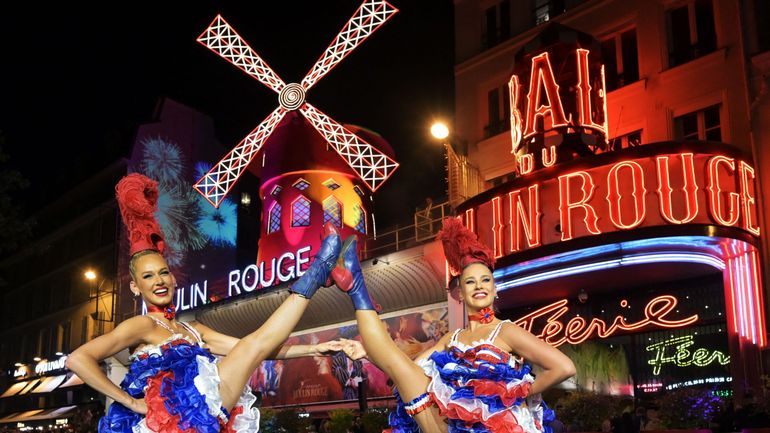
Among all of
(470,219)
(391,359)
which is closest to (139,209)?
A: (391,359)

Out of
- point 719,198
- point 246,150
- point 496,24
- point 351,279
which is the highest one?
point 496,24

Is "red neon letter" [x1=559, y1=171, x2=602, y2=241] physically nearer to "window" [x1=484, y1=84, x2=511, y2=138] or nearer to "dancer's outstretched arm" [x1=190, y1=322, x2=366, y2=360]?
"window" [x1=484, y1=84, x2=511, y2=138]

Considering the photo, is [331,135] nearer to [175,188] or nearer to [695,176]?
[175,188]

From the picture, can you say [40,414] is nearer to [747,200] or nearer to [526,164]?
[526,164]

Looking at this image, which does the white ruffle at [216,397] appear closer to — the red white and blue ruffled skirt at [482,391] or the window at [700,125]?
the red white and blue ruffled skirt at [482,391]

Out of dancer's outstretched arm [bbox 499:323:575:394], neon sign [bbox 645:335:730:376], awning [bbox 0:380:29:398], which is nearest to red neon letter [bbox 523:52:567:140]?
neon sign [bbox 645:335:730:376]

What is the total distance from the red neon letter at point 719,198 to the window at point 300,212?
16229 millimetres

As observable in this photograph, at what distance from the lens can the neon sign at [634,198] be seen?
13867mm

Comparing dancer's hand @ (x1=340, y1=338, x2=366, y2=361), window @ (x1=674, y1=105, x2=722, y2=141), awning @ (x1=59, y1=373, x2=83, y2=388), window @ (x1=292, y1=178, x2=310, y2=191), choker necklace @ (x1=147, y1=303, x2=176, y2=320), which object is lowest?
dancer's hand @ (x1=340, y1=338, x2=366, y2=361)

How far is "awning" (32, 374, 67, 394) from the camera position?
1478 inches

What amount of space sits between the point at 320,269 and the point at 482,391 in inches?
58.3

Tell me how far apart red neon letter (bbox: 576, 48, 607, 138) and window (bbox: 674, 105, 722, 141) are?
1.43 m

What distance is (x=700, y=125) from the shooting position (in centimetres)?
1598

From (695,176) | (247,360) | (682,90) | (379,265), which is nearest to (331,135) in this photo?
(379,265)
